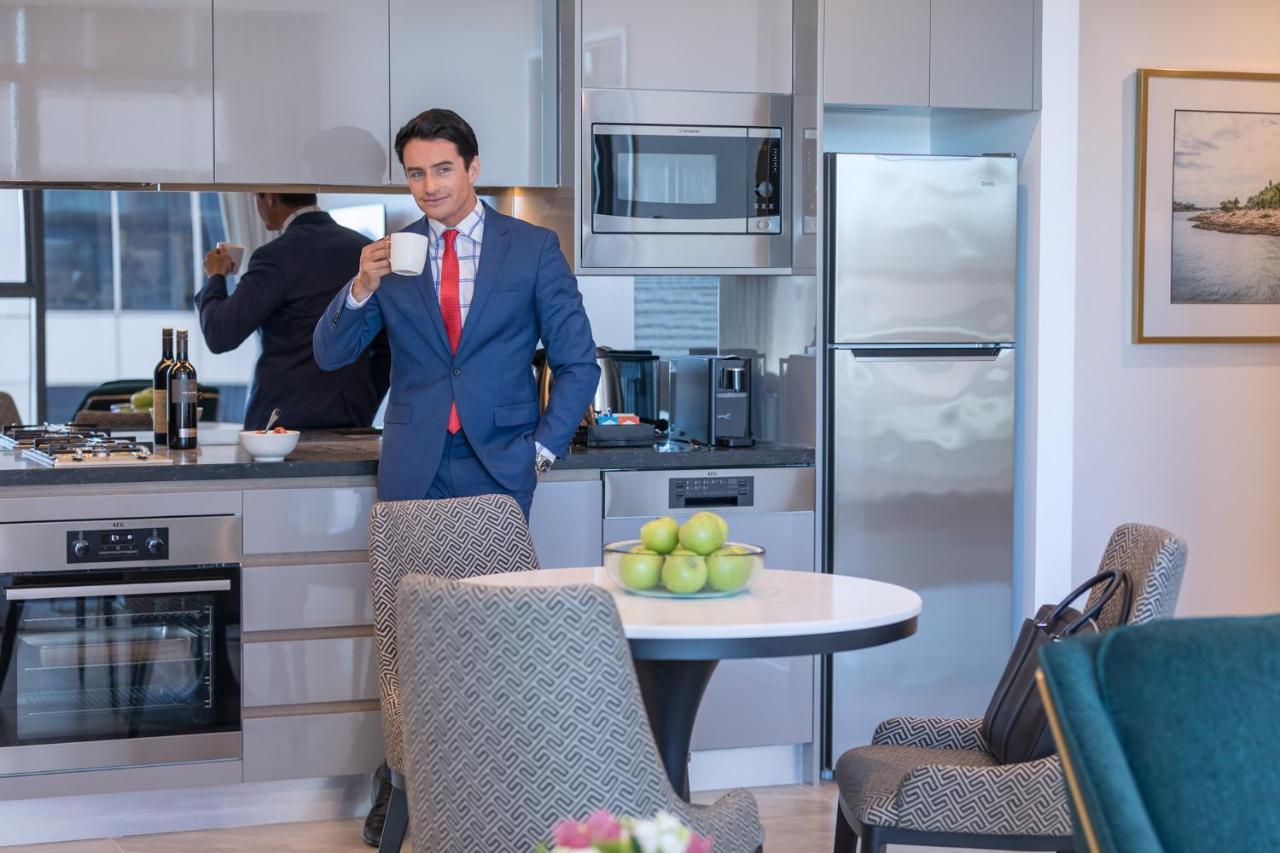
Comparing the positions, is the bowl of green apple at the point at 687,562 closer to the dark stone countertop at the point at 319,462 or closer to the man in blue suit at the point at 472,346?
the man in blue suit at the point at 472,346

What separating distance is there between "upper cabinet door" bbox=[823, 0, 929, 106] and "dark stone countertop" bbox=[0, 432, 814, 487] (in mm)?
1030

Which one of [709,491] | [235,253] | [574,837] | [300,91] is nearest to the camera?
Answer: [574,837]

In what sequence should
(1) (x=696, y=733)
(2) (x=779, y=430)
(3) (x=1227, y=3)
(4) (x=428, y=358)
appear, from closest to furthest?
(4) (x=428, y=358), (1) (x=696, y=733), (2) (x=779, y=430), (3) (x=1227, y=3)

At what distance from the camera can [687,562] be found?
2348 millimetres

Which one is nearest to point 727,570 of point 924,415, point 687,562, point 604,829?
point 687,562

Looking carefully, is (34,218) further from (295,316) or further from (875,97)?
(875,97)

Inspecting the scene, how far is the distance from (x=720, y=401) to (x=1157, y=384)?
179cm

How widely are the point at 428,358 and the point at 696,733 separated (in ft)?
4.24

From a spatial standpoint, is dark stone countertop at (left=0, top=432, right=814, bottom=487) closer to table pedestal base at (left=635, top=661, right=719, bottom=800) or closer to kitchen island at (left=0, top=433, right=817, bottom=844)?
kitchen island at (left=0, top=433, right=817, bottom=844)

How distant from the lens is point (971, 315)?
423cm

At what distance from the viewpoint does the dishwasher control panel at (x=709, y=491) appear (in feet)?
13.2

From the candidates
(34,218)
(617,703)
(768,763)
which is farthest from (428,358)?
(34,218)

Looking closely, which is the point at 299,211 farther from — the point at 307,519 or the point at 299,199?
the point at 307,519

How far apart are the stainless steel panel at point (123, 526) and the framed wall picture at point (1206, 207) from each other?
313 centimetres
